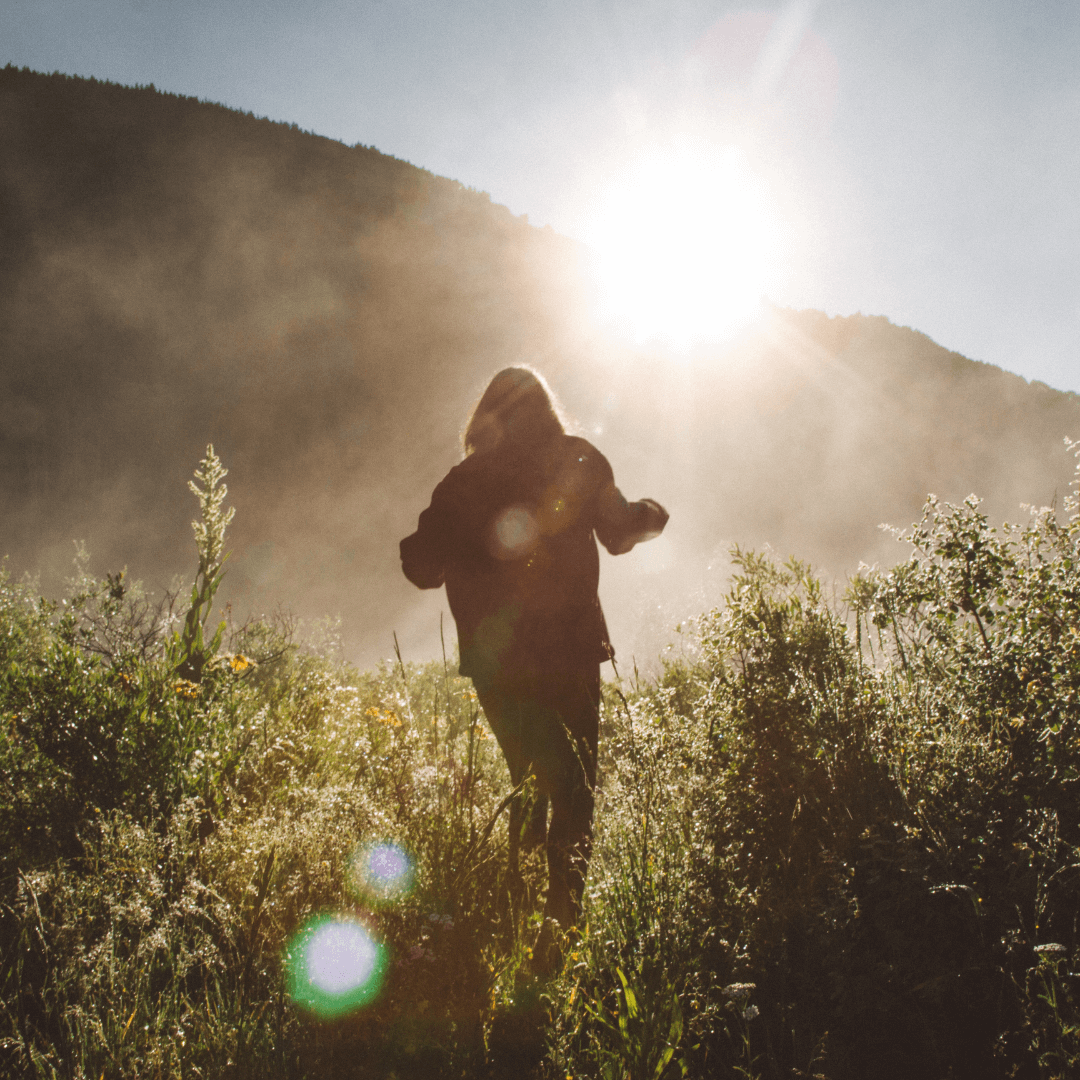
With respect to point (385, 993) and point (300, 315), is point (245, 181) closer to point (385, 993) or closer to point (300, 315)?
point (300, 315)

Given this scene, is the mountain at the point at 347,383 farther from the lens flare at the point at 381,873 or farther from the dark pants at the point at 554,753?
the lens flare at the point at 381,873

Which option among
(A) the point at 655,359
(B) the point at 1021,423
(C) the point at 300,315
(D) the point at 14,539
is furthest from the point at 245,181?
(B) the point at 1021,423

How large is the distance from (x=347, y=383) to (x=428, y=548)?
86.0 feet

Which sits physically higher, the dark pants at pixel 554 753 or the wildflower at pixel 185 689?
the wildflower at pixel 185 689

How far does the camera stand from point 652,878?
1311mm

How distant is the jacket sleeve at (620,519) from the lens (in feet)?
6.66

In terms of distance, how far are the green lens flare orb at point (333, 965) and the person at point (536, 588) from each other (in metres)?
0.55

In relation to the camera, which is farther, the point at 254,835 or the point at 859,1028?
the point at 254,835

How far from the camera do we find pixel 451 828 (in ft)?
4.99

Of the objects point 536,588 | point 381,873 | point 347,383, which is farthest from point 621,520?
point 347,383

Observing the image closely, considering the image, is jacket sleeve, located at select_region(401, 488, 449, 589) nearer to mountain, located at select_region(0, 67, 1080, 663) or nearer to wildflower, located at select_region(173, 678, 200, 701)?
wildflower, located at select_region(173, 678, 200, 701)

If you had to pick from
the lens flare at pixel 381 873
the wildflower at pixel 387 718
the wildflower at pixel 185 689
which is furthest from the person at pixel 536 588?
the wildflower at pixel 185 689

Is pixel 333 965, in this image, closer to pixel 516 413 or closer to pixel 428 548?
pixel 428 548

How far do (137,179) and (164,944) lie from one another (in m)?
34.3
